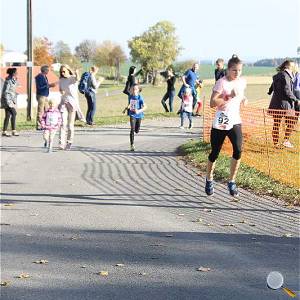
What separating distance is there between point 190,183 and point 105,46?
144332 mm

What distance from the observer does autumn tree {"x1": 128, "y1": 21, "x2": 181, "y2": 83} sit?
410 ft

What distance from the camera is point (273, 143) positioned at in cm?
1316

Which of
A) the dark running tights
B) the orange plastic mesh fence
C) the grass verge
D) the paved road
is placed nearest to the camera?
the paved road

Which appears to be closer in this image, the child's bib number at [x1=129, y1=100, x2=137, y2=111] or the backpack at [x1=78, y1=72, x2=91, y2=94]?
the child's bib number at [x1=129, y1=100, x2=137, y2=111]

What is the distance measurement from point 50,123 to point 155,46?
111691 mm

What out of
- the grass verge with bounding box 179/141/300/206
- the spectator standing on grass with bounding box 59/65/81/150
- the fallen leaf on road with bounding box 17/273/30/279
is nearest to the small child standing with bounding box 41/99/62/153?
the spectator standing on grass with bounding box 59/65/81/150

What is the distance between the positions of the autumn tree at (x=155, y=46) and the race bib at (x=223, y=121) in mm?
114705

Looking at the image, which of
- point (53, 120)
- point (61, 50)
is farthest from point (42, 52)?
→ point (53, 120)

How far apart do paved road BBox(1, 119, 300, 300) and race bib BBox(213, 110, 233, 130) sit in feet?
3.51

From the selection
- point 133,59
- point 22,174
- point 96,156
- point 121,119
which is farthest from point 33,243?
point 133,59

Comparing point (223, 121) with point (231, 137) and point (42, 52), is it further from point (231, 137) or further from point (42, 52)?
point (42, 52)

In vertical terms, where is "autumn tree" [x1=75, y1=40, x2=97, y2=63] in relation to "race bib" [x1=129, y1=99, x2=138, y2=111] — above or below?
above

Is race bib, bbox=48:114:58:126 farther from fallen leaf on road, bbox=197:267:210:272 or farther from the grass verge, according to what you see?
fallen leaf on road, bbox=197:267:210:272

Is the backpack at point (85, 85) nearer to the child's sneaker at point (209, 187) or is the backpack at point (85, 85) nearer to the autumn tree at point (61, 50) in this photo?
the child's sneaker at point (209, 187)
